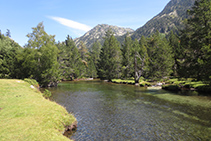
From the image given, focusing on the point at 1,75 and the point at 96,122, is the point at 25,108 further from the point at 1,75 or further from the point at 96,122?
the point at 1,75

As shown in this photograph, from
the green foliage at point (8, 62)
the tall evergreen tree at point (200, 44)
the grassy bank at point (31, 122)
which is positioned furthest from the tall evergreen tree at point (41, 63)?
the tall evergreen tree at point (200, 44)

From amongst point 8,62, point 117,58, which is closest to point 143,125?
point 8,62

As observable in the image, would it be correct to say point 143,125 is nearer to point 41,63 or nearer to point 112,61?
point 41,63

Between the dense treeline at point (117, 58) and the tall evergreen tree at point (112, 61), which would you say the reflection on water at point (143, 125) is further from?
the tall evergreen tree at point (112, 61)

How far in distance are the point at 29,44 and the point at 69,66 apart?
4054 cm

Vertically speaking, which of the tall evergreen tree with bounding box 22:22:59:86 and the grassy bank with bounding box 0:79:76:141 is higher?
the tall evergreen tree with bounding box 22:22:59:86

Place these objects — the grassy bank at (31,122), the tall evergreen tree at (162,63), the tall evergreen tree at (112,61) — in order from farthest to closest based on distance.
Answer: the tall evergreen tree at (112,61) < the tall evergreen tree at (162,63) < the grassy bank at (31,122)

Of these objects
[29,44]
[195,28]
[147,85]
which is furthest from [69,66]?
[195,28]

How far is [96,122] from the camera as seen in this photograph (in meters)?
16.6

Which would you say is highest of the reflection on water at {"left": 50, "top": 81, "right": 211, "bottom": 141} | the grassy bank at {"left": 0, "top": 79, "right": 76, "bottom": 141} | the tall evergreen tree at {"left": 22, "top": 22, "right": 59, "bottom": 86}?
the tall evergreen tree at {"left": 22, "top": 22, "right": 59, "bottom": 86}

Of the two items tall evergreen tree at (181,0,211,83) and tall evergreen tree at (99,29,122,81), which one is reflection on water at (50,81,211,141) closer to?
tall evergreen tree at (181,0,211,83)

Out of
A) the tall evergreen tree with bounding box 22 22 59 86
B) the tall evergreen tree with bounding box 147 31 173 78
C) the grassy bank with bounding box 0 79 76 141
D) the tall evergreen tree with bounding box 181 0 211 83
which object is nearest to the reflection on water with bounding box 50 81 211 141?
the grassy bank with bounding box 0 79 76 141

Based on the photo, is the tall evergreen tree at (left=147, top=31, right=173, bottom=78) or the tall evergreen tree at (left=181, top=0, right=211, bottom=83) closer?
the tall evergreen tree at (left=181, top=0, right=211, bottom=83)

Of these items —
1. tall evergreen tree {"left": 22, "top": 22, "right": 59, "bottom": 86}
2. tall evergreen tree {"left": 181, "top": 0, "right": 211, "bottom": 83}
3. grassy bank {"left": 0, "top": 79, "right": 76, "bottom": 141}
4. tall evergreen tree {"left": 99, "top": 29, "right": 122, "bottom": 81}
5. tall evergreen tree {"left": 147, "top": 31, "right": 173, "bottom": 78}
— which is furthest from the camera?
tall evergreen tree {"left": 99, "top": 29, "right": 122, "bottom": 81}
